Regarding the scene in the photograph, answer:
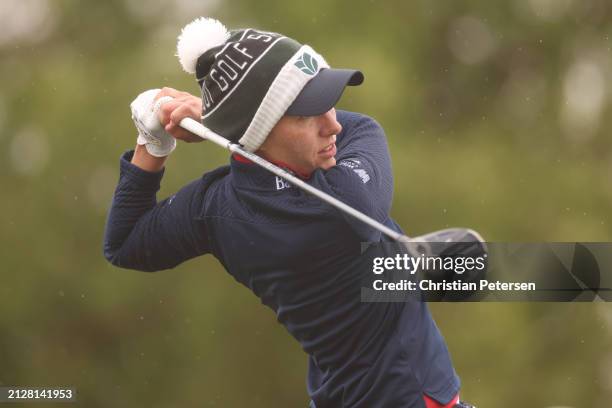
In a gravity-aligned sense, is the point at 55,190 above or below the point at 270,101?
below

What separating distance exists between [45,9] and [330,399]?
5.38 metres

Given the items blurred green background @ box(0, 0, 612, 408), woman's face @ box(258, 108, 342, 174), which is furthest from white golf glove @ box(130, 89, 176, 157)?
blurred green background @ box(0, 0, 612, 408)

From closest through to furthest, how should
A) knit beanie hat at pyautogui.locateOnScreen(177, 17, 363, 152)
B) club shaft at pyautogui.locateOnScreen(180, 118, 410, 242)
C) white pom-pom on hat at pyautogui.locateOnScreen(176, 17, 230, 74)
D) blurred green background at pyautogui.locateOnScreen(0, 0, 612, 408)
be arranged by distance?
club shaft at pyautogui.locateOnScreen(180, 118, 410, 242) < knit beanie hat at pyautogui.locateOnScreen(177, 17, 363, 152) < white pom-pom on hat at pyautogui.locateOnScreen(176, 17, 230, 74) < blurred green background at pyautogui.locateOnScreen(0, 0, 612, 408)

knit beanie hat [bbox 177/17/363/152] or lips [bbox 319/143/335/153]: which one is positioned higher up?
knit beanie hat [bbox 177/17/363/152]

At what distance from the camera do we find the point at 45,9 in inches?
285

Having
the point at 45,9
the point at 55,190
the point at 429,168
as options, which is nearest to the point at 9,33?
the point at 45,9

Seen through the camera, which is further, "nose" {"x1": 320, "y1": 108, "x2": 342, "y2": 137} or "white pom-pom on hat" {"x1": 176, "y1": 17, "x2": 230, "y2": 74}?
"white pom-pom on hat" {"x1": 176, "y1": 17, "x2": 230, "y2": 74}

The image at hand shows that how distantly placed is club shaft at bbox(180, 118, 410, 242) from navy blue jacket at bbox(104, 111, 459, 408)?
0.20 feet

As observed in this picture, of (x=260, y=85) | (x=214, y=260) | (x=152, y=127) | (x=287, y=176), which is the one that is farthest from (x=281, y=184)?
(x=214, y=260)

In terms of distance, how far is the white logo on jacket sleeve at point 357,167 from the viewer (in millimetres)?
2244

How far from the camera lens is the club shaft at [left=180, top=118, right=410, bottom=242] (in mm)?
2125

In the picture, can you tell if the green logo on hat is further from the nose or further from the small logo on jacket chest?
the small logo on jacket chest

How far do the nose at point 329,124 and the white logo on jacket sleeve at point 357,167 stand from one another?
0.23 feet

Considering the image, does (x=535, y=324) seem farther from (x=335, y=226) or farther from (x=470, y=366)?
(x=335, y=226)
